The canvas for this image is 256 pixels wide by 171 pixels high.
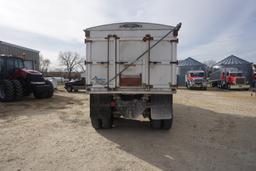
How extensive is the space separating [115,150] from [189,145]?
5.65 feet

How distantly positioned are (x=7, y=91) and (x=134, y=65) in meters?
9.75

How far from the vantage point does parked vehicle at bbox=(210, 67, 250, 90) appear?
26.2m

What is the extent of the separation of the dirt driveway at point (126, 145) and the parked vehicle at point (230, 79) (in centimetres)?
2038

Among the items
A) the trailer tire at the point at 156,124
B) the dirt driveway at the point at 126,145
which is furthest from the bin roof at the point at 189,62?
the trailer tire at the point at 156,124

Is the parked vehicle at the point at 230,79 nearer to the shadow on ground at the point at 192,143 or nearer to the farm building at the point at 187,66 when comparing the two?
the farm building at the point at 187,66

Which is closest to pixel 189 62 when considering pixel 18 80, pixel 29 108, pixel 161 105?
pixel 18 80

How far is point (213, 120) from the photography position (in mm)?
8172

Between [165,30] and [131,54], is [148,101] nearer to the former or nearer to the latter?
[131,54]

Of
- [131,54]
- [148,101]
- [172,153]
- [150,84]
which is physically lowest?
[172,153]

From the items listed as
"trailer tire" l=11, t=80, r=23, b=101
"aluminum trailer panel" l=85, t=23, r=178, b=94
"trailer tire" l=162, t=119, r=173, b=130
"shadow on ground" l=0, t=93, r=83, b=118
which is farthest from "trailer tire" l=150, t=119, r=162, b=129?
"trailer tire" l=11, t=80, r=23, b=101

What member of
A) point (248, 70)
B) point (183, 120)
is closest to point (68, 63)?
point (248, 70)

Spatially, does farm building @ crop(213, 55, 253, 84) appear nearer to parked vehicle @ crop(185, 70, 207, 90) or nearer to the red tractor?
parked vehicle @ crop(185, 70, 207, 90)

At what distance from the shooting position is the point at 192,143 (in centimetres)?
541

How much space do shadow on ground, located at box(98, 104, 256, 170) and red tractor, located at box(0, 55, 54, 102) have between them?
26.4 ft
